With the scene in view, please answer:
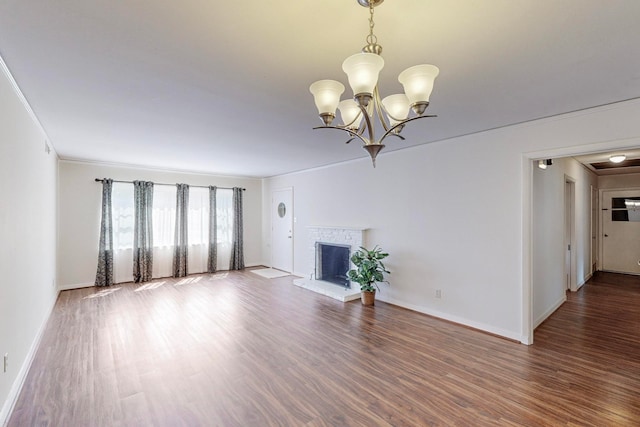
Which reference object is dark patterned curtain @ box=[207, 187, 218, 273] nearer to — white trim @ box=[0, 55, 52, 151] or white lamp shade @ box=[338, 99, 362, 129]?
white trim @ box=[0, 55, 52, 151]

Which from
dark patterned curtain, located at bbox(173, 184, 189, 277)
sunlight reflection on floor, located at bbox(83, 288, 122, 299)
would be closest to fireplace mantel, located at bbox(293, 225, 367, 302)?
dark patterned curtain, located at bbox(173, 184, 189, 277)

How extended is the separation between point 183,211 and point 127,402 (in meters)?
4.88

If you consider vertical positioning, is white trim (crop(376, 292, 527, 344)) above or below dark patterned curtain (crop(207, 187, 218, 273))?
below

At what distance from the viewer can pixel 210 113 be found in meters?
2.90

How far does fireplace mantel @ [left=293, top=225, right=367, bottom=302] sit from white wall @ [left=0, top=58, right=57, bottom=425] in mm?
3726

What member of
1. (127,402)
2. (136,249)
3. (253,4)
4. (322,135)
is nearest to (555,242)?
(322,135)

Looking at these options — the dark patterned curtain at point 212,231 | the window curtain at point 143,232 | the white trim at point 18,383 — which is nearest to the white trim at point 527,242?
the white trim at point 18,383

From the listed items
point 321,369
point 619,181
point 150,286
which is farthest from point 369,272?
point 619,181

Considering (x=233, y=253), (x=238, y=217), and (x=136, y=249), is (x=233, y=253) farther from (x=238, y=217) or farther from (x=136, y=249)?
(x=136, y=249)

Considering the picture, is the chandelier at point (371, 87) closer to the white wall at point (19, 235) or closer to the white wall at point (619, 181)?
the white wall at point (19, 235)

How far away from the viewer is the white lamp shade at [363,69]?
1438 mm

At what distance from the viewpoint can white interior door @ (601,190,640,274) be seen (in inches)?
259

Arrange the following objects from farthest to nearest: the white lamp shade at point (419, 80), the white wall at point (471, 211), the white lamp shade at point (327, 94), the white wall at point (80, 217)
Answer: the white wall at point (80, 217) < the white wall at point (471, 211) < the white lamp shade at point (327, 94) < the white lamp shade at point (419, 80)

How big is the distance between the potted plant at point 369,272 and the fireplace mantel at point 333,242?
356 mm
